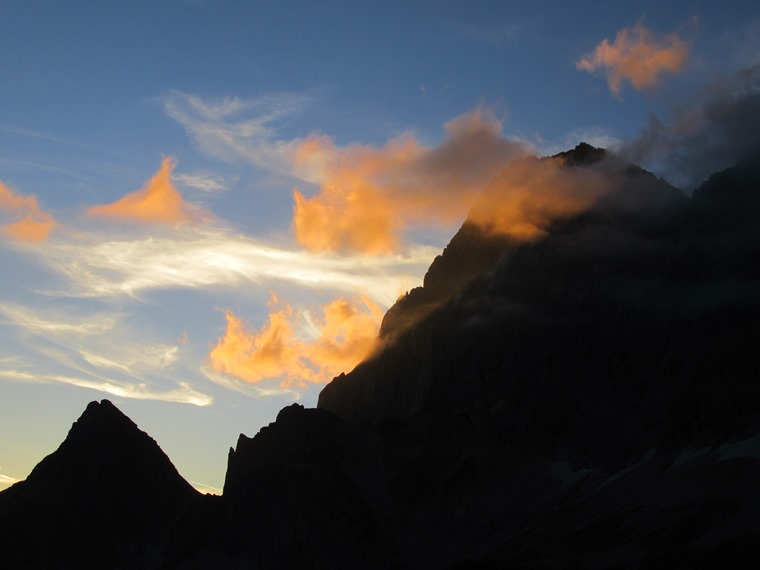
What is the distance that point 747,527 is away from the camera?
199m

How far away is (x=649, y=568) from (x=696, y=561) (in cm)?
1023

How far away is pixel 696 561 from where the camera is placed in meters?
193

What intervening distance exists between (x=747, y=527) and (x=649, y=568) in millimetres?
20360

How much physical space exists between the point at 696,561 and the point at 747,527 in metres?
14.0

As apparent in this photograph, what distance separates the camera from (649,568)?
200m
